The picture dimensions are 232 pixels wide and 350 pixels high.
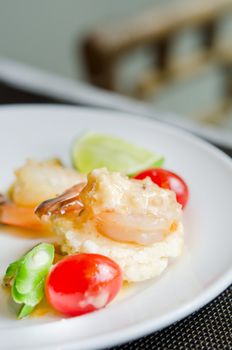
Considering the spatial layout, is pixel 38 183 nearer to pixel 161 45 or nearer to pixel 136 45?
pixel 136 45

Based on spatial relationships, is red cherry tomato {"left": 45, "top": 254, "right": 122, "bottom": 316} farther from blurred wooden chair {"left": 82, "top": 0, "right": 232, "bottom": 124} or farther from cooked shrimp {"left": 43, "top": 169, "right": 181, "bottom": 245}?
blurred wooden chair {"left": 82, "top": 0, "right": 232, "bottom": 124}

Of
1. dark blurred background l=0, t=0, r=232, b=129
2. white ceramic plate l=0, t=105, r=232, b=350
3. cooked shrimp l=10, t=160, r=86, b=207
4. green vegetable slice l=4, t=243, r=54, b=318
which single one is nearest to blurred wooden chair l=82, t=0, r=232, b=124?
dark blurred background l=0, t=0, r=232, b=129

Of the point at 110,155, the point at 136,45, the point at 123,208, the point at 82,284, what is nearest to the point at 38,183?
the point at 110,155

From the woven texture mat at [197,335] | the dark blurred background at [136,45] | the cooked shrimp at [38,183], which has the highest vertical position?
the woven texture mat at [197,335]

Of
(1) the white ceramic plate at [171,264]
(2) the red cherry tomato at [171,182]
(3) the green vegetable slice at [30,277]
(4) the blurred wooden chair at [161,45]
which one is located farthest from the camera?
(4) the blurred wooden chair at [161,45]

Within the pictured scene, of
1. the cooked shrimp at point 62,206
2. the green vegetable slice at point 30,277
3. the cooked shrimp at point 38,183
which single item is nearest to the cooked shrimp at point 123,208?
the cooked shrimp at point 62,206

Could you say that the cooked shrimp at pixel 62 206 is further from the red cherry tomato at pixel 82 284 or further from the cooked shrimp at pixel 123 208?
the red cherry tomato at pixel 82 284

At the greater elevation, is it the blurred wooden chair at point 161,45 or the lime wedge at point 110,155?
the lime wedge at point 110,155
